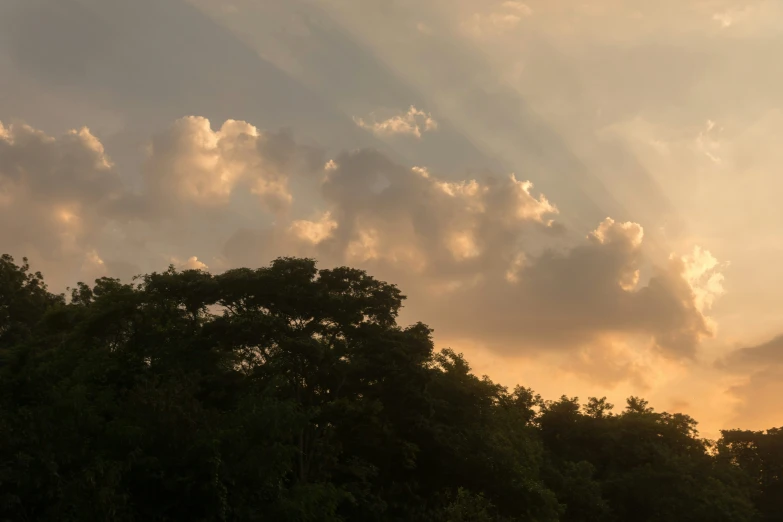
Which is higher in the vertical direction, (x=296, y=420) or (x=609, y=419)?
(x=609, y=419)

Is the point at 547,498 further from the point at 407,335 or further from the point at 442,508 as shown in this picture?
the point at 407,335

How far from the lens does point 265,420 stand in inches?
911

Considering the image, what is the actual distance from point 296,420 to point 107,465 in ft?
23.1

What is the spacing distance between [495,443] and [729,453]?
3742 cm

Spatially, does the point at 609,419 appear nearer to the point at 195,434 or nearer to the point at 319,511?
the point at 319,511

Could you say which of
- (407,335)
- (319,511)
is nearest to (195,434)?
(319,511)

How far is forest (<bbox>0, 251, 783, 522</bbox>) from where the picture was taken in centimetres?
2066

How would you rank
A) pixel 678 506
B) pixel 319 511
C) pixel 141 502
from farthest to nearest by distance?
1. pixel 678 506
2. pixel 319 511
3. pixel 141 502

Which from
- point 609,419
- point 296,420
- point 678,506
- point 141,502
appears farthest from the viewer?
point 609,419

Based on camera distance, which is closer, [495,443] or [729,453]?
[495,443]

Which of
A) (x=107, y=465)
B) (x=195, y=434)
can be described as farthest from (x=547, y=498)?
(x=107, y=465)

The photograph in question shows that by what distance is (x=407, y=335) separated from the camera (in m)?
35.1

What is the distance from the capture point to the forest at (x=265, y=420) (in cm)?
2066

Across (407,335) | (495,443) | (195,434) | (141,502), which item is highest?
(407,335)
